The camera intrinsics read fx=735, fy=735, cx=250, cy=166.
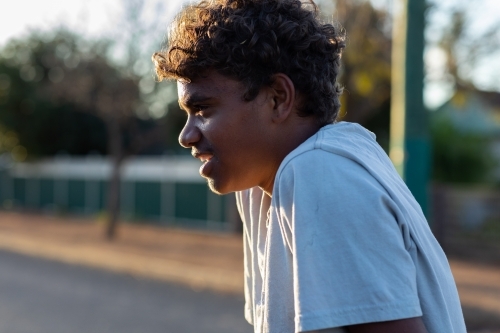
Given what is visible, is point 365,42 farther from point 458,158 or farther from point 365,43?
point 458,158

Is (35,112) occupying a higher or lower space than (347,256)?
lower

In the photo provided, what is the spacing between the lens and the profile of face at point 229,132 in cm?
156

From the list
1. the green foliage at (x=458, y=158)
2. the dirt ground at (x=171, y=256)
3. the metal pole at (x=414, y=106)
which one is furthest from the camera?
the green foliage at (x=458, y=158)

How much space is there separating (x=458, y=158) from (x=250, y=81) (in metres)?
18.7

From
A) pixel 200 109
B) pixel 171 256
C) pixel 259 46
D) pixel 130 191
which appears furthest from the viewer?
pixel 130 191

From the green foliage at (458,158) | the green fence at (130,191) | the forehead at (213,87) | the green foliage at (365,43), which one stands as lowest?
the green fence at (130,191)

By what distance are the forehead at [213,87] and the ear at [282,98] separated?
7cm

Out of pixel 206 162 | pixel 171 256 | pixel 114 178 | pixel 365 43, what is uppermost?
pixel 365 43

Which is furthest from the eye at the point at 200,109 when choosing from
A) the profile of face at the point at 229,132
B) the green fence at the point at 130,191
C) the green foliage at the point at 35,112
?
the green foliage at the point at 35,112

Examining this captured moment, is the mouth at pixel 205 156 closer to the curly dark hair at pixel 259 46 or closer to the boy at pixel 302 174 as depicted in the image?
the boy at pixel 302 174

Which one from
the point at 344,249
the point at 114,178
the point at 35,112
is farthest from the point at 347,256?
the point at 35,112

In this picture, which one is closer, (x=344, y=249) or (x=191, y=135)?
(x=344, y=249)

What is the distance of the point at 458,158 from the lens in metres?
19.4

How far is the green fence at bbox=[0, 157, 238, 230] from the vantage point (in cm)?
1994
